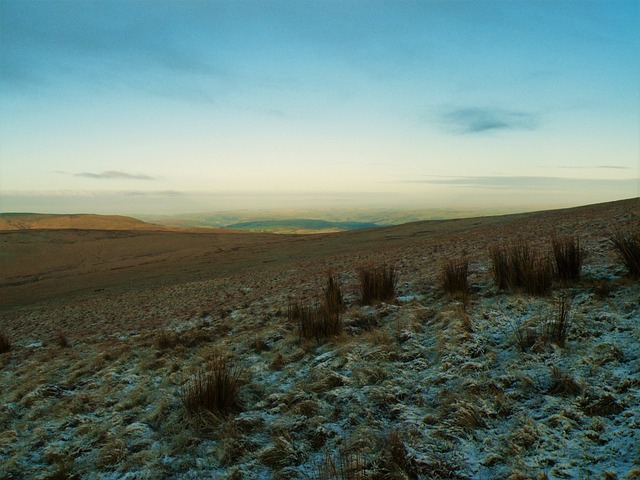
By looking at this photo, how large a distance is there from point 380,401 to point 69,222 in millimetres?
146646

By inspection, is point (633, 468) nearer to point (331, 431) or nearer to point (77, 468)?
point (331, 431)

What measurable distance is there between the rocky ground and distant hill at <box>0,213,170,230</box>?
117890 millimetres

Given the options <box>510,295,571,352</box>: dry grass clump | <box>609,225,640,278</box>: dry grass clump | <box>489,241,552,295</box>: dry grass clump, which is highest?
<box>609,225,640,278</box>: dry grass clump

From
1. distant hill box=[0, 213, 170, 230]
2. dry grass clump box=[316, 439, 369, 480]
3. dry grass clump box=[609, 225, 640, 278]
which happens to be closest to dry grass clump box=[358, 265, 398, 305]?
dry grass clump box=[609, 225, 640, 278]

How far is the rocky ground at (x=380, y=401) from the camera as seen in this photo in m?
3.20

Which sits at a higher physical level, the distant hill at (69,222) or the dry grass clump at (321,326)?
the distant hill at (69,222)

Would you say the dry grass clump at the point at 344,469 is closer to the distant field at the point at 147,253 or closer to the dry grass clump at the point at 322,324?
the dry grass clump at the point at 322,324

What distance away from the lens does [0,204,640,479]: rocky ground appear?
10.5 ft

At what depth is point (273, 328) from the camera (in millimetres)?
7848

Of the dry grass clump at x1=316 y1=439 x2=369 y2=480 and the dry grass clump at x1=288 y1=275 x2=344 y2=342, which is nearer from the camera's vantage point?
the dry grass clump at x1=316 y1=439 x2=369 y2=480

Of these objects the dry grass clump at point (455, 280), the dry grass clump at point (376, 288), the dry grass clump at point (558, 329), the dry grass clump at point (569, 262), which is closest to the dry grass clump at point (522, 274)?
the dry grass clump at point (569, 262)

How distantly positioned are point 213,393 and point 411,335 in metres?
2.91

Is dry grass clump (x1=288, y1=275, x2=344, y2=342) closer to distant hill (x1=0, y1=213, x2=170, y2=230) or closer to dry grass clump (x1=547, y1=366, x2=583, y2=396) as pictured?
dry grass clump (x1=547, y1=366, x2=583, y2=396)

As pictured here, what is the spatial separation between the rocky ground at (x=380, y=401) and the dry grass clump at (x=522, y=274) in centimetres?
27
